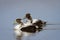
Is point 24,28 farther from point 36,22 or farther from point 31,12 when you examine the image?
point 31,12

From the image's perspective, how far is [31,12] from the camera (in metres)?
6.04

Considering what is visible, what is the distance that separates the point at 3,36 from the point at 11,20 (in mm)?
858

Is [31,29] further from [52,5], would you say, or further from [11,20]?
[52,5]

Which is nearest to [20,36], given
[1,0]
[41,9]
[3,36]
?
[3,36]

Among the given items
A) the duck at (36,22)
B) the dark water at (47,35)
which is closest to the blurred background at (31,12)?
the dark water at (47,35)

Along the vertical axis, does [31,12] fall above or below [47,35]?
above

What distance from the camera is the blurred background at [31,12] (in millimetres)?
4648

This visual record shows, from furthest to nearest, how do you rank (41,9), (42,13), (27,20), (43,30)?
(41,9)
(42,13)
(27,20)
(43,30)

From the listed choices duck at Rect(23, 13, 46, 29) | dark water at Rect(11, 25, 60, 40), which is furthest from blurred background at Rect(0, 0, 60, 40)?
duck at Rect(23, 13, 46, 29)

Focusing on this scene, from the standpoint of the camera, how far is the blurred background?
15.3 ft

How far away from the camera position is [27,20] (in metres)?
5.39

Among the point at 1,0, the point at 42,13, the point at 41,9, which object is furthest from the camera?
the point at 1,0

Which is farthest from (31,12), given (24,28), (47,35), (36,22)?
(47,35)

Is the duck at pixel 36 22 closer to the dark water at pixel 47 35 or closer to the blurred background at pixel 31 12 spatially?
the blurred background at pixel 31 12
